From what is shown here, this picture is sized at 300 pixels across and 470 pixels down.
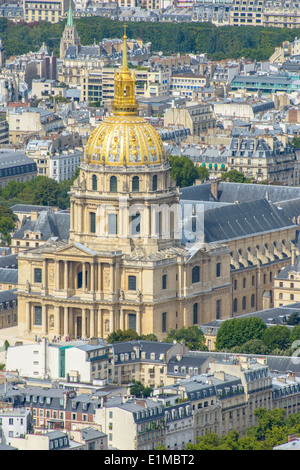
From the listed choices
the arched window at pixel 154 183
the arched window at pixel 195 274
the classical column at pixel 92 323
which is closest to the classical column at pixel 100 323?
the classical column at pixel 92 323

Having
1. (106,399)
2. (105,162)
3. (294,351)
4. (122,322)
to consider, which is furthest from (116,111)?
(106,399)

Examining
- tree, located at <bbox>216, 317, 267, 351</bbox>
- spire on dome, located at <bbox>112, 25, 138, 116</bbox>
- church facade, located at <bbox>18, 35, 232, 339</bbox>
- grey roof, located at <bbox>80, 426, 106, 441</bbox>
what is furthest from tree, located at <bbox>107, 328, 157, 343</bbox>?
grey roof, located at <bbox>80, 426, 106, 441</bbox>

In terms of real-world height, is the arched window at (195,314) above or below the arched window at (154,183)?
below

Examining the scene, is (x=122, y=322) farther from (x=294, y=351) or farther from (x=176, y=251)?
(x=294, y=351)

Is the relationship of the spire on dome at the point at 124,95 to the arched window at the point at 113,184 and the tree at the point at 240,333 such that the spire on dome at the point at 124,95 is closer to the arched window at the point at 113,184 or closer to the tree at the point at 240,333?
the arched window at the point at 113,184

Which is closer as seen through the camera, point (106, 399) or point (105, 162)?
point (106, 399)

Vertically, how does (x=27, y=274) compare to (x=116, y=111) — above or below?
below
